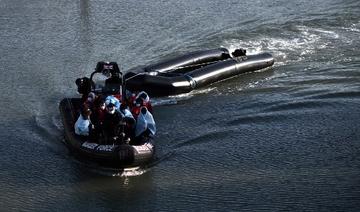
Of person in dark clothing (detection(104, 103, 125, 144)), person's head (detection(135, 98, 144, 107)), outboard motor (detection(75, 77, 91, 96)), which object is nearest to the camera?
person in dark clothing (detection(104, 103, 125, 144))

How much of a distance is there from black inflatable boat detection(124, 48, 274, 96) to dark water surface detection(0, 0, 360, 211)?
0.28 meters

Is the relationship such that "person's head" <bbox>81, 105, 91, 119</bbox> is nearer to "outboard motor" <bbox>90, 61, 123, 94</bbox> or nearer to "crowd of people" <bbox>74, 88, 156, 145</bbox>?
"crowd of people" <bbox>74, 88, 156, 145</bbox>

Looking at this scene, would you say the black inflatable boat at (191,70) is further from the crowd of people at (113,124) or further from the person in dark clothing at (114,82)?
the crowd of people at (113,124)

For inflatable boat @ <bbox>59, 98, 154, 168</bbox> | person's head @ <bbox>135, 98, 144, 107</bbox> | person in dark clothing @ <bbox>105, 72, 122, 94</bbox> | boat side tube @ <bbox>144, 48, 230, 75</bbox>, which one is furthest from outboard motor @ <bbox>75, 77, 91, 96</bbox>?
boat side tube @ <bbox>144, 48, 230, 75</bbox>

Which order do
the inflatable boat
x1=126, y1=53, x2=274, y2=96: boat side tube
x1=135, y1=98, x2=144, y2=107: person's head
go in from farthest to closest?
x1=126, y1=53, x2=274, y2=96: boat side tube → x1=135, y1=98, x2=144, y2=107: person's head → the inflatable boat

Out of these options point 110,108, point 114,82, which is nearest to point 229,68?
point 114,82

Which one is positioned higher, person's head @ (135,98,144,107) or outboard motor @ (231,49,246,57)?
person's head @ (135,98,144,107)

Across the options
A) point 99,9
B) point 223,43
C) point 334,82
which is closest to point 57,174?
point 334,82

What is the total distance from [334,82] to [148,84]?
441 centimetres

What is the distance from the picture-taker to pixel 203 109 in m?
14.9

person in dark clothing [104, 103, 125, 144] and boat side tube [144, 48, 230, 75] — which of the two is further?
boat side tube [144, 48, 230, 75]

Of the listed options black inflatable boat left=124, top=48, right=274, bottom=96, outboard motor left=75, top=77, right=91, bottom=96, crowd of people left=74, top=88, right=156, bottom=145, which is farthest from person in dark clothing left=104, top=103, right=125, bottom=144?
black inflatable boat left=124, top=48, right=274, bottom=96

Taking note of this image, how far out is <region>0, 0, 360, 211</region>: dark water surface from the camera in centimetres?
1142

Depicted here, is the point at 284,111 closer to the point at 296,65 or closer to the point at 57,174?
the point at 296,65
